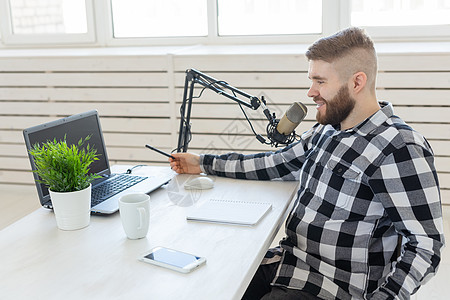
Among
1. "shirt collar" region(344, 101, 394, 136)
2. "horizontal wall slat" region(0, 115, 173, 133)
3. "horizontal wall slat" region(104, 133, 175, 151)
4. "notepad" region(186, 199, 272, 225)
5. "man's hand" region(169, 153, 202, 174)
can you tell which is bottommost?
"horizontal wall slat" region(104, 133, 175, 151)

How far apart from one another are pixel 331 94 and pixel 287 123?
0.68ft

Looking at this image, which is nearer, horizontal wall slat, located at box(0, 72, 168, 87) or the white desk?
the white desk

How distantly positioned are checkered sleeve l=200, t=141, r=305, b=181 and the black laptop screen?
1.20ft

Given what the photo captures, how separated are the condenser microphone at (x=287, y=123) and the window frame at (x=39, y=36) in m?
2.75

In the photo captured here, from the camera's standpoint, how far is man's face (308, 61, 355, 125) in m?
1.71

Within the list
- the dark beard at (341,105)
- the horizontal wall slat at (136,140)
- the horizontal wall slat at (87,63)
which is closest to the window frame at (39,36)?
the horizontal wall slat at (87,63)

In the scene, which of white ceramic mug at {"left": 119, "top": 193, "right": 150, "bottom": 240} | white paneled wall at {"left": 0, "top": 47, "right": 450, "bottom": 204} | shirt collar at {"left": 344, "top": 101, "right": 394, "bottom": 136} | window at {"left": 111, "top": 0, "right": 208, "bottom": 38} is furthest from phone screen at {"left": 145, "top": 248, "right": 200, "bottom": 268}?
window at {"left": 111, "top": 0, "right": 208, "bottom": 38}

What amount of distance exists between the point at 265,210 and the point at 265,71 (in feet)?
6.36

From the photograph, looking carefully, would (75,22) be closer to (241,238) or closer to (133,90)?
(133,90)

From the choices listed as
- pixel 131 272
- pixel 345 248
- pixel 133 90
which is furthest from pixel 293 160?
pixel 133 90

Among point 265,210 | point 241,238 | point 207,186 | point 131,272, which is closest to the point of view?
point 131,272

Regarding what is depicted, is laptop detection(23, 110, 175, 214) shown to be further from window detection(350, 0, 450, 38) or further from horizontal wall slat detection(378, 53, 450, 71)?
window detection(350, 0, 450, 38)

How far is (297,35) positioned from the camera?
3.98 m

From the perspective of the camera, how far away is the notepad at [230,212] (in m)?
1.66
